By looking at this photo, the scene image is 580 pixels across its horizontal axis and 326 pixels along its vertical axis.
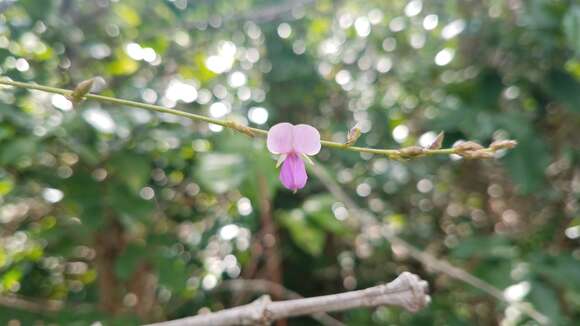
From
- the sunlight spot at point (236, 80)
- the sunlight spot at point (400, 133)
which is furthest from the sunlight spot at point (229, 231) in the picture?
the sunlight spot at point (400, 133)

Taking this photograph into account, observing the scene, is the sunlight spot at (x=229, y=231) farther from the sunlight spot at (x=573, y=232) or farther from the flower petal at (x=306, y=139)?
the sunlight spot at (x=573, y=232)

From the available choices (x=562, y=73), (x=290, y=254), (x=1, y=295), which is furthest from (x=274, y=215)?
(x=562, y=73)

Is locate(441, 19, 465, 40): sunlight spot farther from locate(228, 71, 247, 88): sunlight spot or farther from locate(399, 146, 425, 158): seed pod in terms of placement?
locate(399, 146, 425, 158): seed pod

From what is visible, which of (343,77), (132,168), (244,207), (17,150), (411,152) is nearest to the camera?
(411,152)

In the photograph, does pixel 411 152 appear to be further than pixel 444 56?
No

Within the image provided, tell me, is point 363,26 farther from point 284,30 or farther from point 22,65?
point 22,65

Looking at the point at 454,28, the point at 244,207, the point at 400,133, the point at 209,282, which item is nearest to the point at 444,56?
the point at 454,28

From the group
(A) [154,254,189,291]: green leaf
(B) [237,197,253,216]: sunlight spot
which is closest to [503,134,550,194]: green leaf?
(B) [237,197,253,216]: sunlight spot
